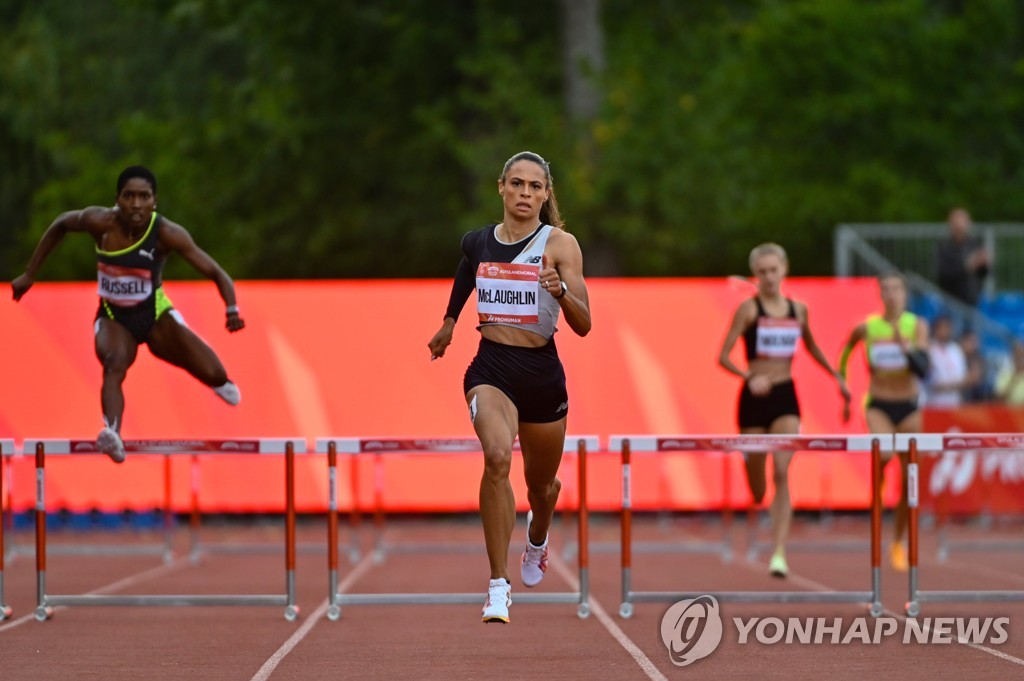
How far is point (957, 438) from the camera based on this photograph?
35.6 ft

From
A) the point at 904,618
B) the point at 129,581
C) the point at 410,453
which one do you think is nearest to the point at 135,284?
the point at 410,453

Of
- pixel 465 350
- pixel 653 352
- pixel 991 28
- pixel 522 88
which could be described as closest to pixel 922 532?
pixel 653 352

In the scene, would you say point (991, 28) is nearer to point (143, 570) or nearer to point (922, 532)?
point (922, 532)

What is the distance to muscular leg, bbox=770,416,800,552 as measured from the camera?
13.0 m

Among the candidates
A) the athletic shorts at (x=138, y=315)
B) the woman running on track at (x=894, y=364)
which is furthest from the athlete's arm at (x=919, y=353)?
the athletic shorts at (x=138, y=315)

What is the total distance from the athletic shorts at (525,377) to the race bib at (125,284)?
2.75 m

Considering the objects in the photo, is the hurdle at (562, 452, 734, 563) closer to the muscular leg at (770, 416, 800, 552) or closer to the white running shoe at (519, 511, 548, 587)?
the muscular leg at (770, 416, 800, 552)

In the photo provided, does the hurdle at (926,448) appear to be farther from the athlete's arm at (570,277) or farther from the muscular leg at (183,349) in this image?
the muscular leg at (183,349)

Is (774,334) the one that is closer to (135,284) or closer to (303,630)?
(303,630)

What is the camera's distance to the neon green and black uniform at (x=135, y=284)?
1074 cm

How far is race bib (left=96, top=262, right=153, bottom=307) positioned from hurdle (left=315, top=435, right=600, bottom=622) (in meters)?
1.45

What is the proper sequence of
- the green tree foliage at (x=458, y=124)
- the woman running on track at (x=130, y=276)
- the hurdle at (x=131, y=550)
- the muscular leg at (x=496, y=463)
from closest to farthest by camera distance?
1. the muscular leg at (x=496, y=463)
2. the woman running on track at (x=130, y=276)
3. the hurdle at (x=131, y=550)
4. the green tree foliage at (x=458, y=124)

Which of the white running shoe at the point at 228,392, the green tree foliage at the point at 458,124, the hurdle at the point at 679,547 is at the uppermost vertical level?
the green tree foliage at the point at 458,124

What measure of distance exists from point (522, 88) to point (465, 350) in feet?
34.0
